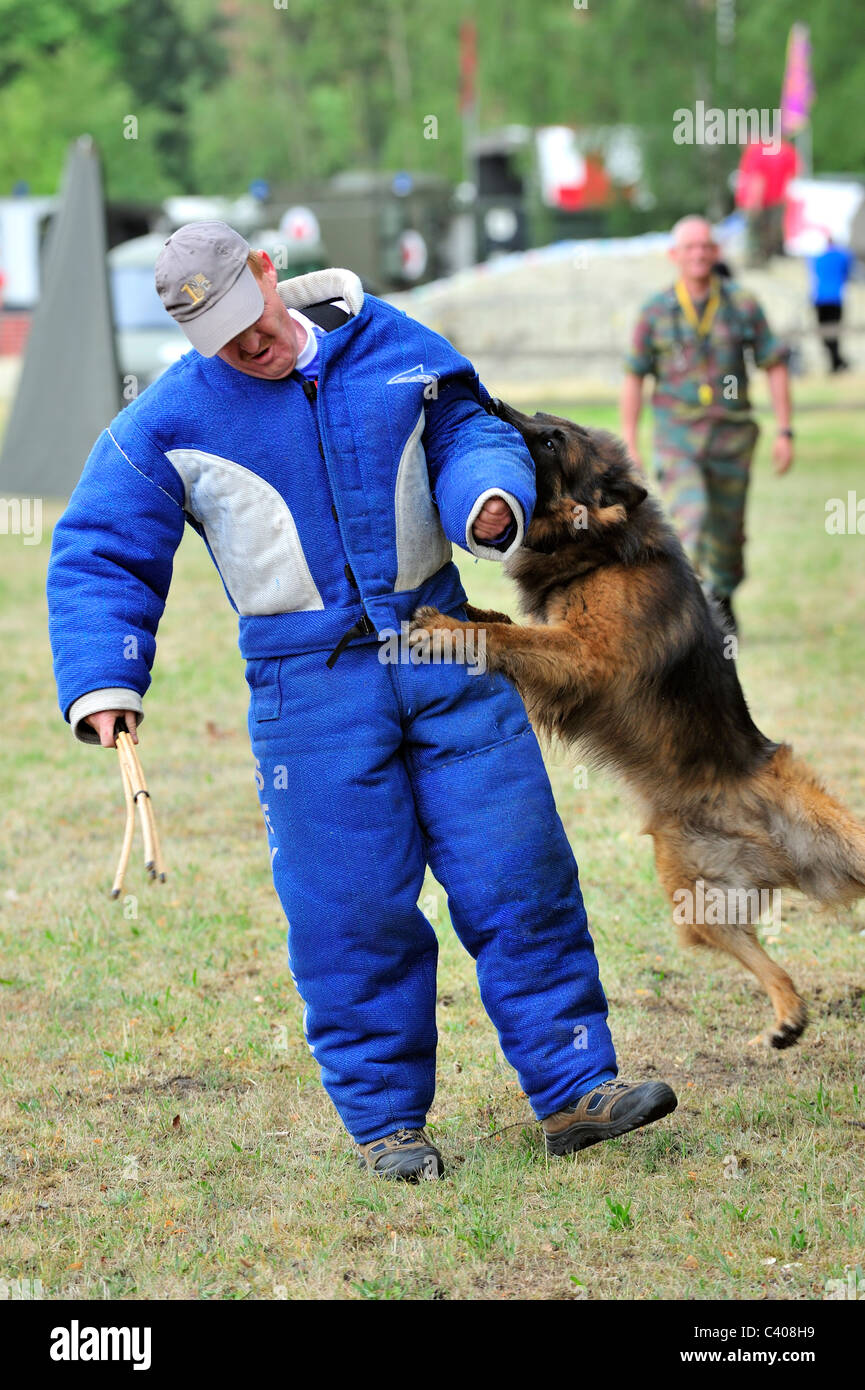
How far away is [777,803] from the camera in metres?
4.29

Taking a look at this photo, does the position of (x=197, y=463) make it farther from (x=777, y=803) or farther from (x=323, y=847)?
(x=777, y=803)

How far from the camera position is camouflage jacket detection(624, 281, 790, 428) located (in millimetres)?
8531

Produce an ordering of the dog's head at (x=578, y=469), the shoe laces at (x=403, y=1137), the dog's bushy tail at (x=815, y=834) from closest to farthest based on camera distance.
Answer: the shoe laces at (x=403, y=1137)
the dog's head at (x=578, y=469)
the dog's bushy tail at (x=815, y=834)

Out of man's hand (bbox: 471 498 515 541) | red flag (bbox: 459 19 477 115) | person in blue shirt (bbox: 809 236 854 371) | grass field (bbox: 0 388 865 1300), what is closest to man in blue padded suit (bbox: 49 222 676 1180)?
man's hand (bbox: 471 498 515 541)

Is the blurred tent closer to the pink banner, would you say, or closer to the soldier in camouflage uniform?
the soldier in camouflage uniform

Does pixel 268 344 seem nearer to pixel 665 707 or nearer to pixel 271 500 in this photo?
pixel 271 500

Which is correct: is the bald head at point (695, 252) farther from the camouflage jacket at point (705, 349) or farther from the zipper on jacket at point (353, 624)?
the zipper on jacket at point (353, 624)

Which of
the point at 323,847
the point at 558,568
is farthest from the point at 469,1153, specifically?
the point at 558,568

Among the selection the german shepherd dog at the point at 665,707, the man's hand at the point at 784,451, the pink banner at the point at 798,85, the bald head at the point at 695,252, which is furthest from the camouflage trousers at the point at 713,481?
the pink banner at the point at 798,85

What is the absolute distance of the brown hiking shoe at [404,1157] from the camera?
3.60 m

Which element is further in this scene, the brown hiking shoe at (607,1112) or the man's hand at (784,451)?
the man's hand at (784,451)

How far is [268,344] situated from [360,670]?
30.3 inches

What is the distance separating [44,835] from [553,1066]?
359 cm

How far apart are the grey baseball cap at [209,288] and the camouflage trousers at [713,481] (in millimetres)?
5524
